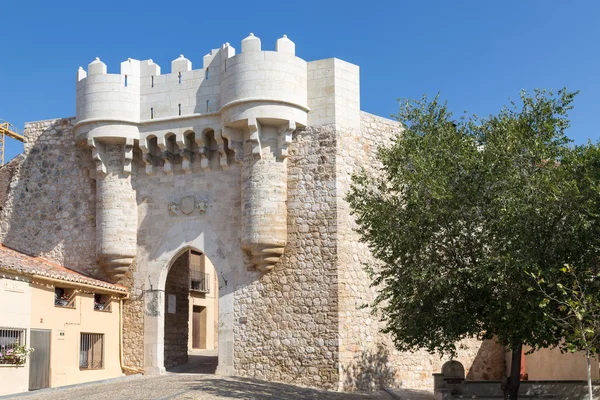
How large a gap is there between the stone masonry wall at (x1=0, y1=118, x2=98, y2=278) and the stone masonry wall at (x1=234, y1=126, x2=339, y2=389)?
4.98m

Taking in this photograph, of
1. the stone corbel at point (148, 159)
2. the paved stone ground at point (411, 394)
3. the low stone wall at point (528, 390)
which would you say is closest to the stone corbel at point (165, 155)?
the stone corbel at point (148, 159)

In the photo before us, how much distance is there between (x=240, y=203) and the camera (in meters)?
21.4

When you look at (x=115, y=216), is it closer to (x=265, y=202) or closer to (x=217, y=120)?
(x=217, y=120)

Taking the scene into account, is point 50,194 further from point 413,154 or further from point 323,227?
point 413,154

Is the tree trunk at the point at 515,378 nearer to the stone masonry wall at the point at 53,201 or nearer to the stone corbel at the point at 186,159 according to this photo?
the stone corbel at the point at 186,159

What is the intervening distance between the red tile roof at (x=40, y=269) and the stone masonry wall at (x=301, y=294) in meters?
3.78

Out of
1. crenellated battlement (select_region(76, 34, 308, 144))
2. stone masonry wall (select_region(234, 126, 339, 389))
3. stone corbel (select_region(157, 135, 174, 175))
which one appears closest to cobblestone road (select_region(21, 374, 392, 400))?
stone masonry wall (select_region(234, 126, 339, 389))

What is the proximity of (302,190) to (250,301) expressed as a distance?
3158 millimetres

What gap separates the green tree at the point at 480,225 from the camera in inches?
578

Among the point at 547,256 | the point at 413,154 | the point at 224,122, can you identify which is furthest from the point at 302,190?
the point at 547,256

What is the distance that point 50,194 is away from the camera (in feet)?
77.9

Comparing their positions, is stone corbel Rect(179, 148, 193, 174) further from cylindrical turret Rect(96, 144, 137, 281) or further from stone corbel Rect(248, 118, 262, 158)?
stone corbel Rect(248, 118, 262, 158)

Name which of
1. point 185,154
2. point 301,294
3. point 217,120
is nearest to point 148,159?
point 185,154

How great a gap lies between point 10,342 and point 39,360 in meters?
1.10
